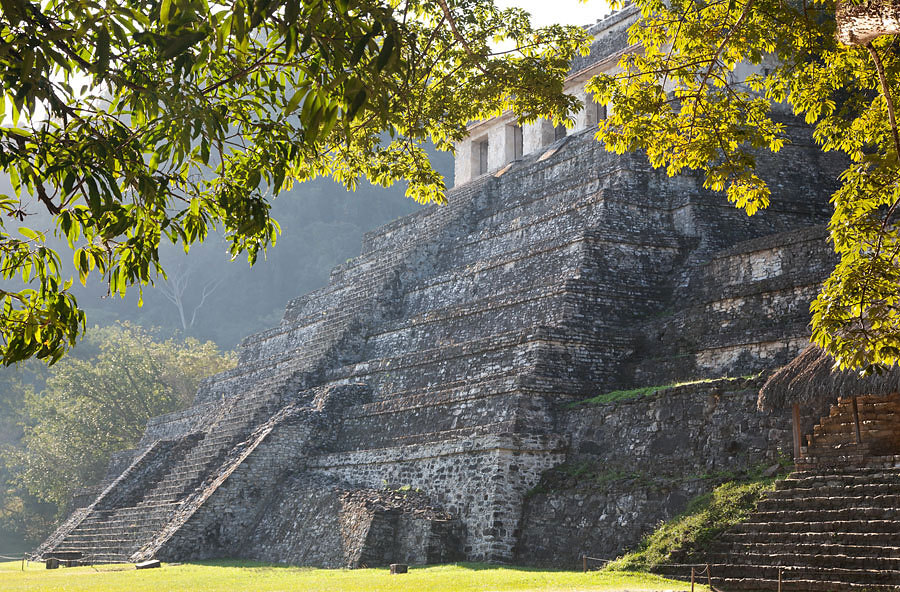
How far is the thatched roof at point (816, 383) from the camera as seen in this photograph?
374 inches

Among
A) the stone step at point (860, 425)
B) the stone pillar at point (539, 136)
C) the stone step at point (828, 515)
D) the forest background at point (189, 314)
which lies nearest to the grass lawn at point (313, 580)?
the stone step at point (828, 515)

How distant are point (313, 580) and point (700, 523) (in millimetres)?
4339

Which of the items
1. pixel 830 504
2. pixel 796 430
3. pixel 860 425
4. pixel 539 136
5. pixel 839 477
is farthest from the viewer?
pixel 539 136

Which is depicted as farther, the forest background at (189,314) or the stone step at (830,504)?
the forest background at (189,314)

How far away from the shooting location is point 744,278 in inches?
560

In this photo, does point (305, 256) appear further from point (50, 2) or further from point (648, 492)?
point (50, 2)

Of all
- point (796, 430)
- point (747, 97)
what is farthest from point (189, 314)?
point (747, 97)

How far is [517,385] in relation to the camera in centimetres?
1319

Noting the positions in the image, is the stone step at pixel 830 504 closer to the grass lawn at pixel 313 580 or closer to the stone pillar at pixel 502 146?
the grass lawn at pixel 313 580

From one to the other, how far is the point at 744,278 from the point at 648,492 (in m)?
4.17

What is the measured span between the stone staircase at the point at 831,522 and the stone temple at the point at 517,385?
838mm

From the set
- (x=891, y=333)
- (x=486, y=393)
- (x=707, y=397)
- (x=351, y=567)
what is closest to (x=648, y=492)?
(x=707, y=397)

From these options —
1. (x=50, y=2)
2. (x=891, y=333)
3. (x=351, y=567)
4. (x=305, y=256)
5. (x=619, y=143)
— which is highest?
(x=305, y=256)

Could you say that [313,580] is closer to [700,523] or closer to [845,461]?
[700,523]
